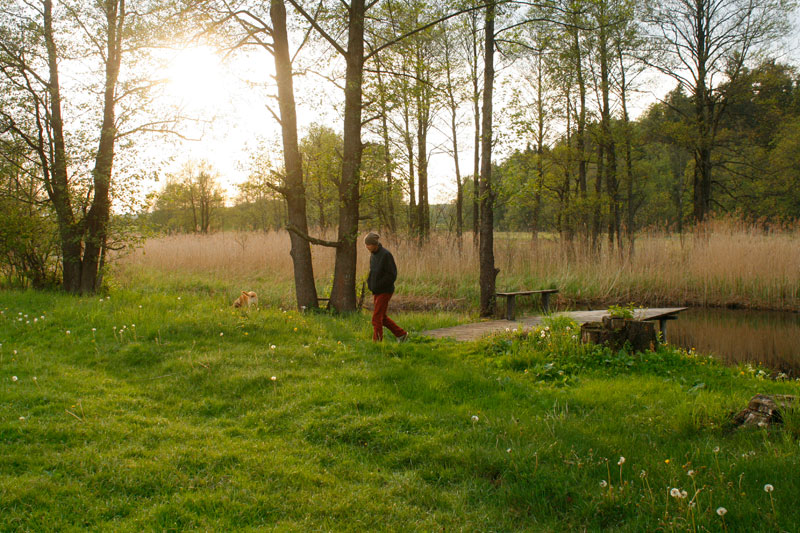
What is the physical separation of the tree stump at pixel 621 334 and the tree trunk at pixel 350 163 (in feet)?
16.3

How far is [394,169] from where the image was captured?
10406mm

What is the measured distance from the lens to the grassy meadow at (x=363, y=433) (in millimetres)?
3033

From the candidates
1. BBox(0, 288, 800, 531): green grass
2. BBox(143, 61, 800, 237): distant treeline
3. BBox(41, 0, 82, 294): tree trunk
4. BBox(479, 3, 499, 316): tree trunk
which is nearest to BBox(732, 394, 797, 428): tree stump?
BBox(0, 288, 800, 531): green grass

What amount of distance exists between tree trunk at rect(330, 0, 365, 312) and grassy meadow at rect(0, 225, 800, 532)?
207 cm

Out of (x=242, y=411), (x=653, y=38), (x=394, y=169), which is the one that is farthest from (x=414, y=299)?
(x=653, y=38)

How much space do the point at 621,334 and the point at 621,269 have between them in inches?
330

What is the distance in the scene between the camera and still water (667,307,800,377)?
879 centimetres

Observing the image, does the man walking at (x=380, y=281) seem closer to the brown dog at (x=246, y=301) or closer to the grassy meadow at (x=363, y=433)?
the grassy meadow at (x=363, y=433)

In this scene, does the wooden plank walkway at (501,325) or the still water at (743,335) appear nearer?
the wooden plank walkway at (501,325)

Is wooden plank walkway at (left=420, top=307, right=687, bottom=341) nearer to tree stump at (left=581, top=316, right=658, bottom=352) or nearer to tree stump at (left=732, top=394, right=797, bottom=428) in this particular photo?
tree stump at (left=581, top=316, right=658, bottom=352)

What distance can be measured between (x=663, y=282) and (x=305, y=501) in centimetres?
1357

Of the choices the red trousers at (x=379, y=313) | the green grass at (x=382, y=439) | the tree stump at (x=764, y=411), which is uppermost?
the red trousers at (x=379, y=313)

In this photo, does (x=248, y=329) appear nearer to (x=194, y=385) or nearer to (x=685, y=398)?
(x=194, y=385)

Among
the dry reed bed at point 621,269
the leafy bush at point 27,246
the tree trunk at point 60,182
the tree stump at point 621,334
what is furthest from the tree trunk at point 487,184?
the leafy bush at point 27,246
